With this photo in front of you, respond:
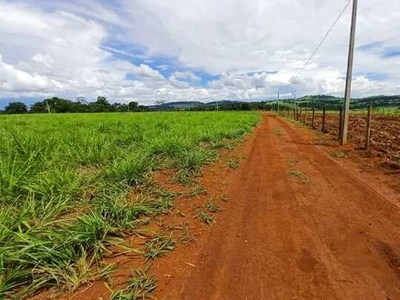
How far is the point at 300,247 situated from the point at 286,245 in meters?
0.15

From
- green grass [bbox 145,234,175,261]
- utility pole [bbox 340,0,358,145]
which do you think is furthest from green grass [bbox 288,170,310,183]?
utility pole [bbox 340,0,358,145]

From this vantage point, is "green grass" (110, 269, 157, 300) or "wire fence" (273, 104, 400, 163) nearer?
"green grass" (110, 269, 157, 300)

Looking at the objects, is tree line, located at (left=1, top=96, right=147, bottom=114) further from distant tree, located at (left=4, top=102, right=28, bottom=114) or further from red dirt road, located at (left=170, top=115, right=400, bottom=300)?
red dirt road, located at (left=170, top=115, right=400, bottom=300)

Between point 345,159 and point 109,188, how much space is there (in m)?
7.07

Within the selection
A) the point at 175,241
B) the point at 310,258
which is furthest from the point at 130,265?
the point at 310,258

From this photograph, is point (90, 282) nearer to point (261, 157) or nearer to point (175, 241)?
point (175, 241)

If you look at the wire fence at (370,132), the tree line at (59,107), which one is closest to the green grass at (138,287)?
the wire fence at (370,132)

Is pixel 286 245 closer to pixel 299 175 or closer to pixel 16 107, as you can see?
pixel 299 175

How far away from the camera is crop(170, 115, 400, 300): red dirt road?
9.03 ft

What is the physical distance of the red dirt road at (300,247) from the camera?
2752 millimetres

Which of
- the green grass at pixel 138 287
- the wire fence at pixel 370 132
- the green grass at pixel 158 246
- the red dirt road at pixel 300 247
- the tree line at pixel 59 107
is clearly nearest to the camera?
the green grass at pixel 138 287

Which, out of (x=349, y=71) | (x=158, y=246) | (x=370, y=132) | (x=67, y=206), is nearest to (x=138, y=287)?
(x=158, y=246)

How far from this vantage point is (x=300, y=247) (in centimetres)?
351

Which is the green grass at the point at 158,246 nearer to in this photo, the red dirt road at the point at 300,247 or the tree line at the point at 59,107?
the red dirt road at the point at 300,247
